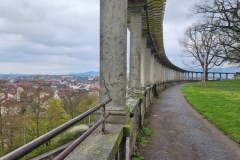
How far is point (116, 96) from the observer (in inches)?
176

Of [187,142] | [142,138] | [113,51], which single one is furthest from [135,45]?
[113,51]

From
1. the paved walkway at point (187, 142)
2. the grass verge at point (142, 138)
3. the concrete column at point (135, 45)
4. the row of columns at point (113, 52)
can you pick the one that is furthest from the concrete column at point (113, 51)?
the concrete column at point (135, 45)

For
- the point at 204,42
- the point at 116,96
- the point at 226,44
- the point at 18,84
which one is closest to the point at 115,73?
the point at 116,96

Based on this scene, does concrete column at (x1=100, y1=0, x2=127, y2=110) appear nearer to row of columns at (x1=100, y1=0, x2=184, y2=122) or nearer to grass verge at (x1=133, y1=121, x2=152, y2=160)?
row of columns at (x1=100, y1=0, x2=184, y2=122)

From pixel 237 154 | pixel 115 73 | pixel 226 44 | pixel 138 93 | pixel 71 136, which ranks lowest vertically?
pixel 237 154

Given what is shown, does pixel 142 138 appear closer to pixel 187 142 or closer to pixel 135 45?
pixel 187 142

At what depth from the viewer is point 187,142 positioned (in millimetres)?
7555

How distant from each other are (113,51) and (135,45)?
5.23 metres

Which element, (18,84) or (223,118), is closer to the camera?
(223,118)

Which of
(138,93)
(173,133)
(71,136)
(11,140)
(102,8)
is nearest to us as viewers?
(102,8)

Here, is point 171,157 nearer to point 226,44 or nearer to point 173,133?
point 173,133

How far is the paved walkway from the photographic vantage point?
254 inches

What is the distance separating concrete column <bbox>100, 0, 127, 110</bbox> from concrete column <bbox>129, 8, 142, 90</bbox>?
4999mm

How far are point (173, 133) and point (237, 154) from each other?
91.6 inches
